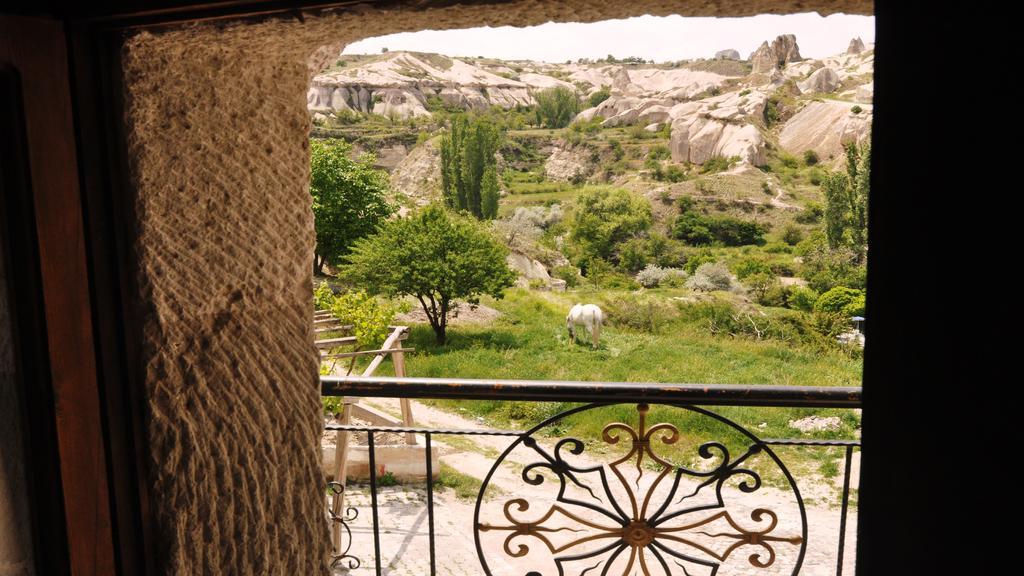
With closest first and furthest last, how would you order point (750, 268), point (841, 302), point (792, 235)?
point (841, 302)
point (750, 268)
point (792, 235)

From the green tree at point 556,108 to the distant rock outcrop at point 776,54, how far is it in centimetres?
507

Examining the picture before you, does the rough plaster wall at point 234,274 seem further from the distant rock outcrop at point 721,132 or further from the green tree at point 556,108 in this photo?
the green tree at point 556,108

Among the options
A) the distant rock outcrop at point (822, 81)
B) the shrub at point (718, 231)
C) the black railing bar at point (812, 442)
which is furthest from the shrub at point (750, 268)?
the black railing bar at point (812, 442)

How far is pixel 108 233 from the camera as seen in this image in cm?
88

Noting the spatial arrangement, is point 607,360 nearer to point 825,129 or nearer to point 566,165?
point 566,165

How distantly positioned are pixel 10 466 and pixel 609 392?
2.55 ft

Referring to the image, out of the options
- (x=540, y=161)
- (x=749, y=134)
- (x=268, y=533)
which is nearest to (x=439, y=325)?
(x=540, y=161)

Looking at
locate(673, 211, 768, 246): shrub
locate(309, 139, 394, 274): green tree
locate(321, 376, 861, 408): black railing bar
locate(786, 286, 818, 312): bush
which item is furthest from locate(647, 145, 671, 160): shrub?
locate(321, 376, 861, 408): black railing bar

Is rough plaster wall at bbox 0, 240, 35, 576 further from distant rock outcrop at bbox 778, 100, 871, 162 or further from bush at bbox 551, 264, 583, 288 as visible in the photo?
distant rock outcrop at bbox 778, 100, 871, 162

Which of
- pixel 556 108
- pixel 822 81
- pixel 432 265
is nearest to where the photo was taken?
pixel 432 265

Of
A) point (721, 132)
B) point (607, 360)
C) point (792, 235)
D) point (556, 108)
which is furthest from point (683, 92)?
point (607, 360)

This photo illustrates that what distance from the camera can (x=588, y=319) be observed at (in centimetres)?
1307

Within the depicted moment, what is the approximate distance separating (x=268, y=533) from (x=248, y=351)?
0.82 ft

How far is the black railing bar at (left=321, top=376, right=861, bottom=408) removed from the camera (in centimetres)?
109
